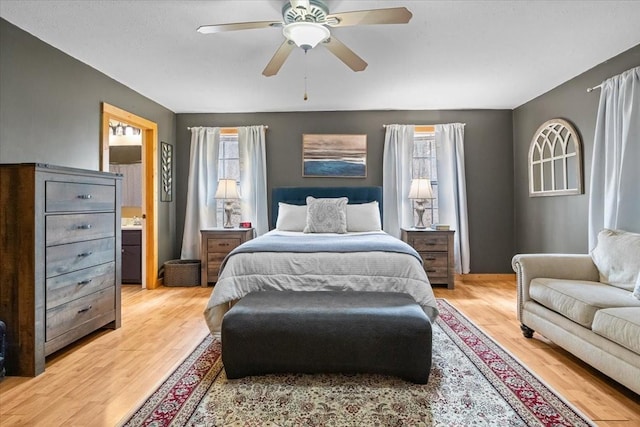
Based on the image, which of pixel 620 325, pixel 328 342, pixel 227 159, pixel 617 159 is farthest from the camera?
pixel 227 159

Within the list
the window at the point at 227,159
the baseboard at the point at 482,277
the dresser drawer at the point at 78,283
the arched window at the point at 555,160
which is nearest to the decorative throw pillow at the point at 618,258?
the arched window at the point at 555,160

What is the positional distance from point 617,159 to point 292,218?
326 centimetres

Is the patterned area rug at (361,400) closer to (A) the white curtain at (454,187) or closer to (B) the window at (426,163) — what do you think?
(A) the white curtain at (454,187)

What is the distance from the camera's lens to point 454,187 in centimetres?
510

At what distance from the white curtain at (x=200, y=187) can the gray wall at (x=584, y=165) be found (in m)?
4.24

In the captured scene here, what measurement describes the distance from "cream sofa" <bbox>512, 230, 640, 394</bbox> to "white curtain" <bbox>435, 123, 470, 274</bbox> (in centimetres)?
208

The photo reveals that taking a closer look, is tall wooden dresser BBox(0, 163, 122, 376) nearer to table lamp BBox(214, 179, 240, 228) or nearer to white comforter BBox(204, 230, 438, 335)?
white comforter BBox(204, 230, 438, 335)

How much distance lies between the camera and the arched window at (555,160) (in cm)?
388

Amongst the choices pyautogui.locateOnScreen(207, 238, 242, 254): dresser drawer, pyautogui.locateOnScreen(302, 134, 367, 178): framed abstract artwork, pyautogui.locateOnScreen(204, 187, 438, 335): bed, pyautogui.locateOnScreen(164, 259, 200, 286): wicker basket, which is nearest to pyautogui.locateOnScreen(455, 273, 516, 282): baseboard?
pyautogui.locateOnScreen(302, 134, 367, 178): framed abstract artwork

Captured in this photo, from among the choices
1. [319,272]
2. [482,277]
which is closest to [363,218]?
[319,272]

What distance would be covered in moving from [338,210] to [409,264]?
176cm

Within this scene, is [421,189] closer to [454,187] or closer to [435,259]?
[454,187]

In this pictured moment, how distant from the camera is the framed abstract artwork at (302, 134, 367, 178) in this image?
523 centimetres

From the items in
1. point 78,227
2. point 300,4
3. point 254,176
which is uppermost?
point 300,4
